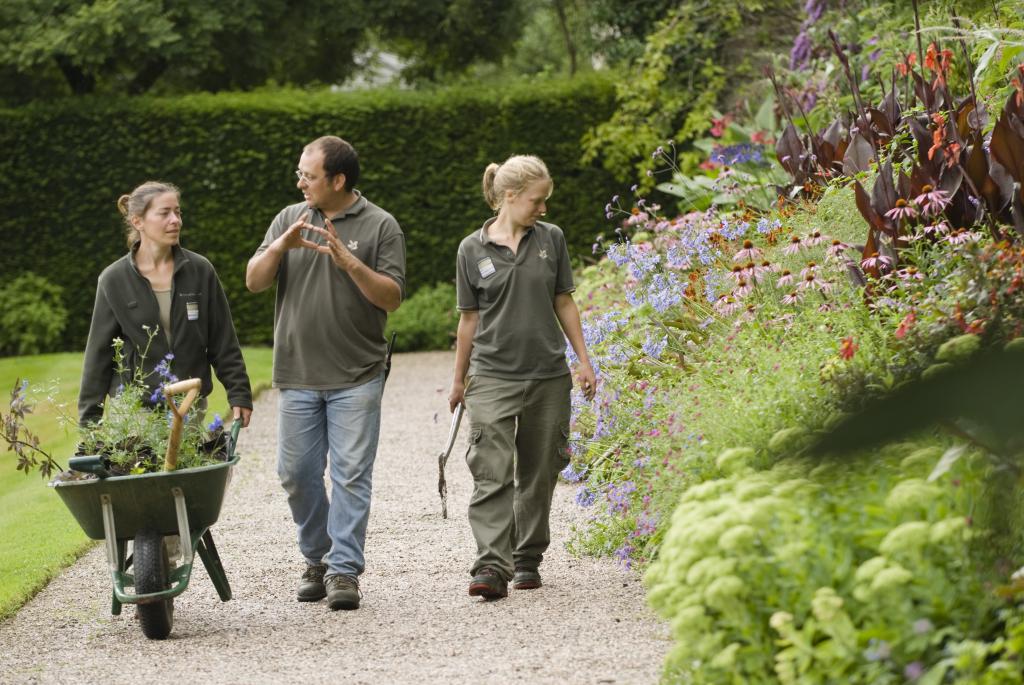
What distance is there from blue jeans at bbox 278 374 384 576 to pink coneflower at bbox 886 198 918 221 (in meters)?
2.05

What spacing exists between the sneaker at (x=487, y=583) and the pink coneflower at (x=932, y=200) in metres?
2.09

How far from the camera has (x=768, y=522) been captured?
305cm

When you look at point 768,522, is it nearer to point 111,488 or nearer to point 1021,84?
point 111,488

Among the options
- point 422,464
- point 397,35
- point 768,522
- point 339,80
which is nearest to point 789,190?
point 422,464

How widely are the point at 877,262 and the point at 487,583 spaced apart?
1.89 meters

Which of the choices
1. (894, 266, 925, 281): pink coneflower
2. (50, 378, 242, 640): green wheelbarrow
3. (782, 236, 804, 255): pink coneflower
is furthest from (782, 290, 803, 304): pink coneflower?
(50, 378, 242, 640): green wheelbarrow

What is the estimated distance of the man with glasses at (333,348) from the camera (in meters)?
4.82

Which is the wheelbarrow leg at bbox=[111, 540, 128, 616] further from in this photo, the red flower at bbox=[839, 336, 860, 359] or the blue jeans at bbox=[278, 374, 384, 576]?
the red flower at bbox=[839, 336, 860, 359]

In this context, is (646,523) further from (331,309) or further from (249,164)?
(249,164)

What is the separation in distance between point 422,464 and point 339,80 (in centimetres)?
1251

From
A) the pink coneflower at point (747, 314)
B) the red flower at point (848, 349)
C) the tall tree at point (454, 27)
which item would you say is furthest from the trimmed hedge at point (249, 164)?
the red flower at point (848, 349)

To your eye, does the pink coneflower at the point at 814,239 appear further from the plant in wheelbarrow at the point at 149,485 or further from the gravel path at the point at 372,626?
the plant in wheelbarrow at the point at 149,485

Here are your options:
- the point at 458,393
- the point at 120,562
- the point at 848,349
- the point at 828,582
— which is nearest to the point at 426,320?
the point at 458,393

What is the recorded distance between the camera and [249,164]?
14.7 m
